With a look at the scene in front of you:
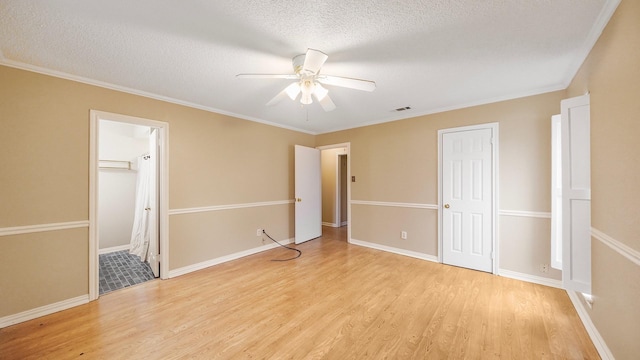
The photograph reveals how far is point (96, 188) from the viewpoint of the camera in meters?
2.54

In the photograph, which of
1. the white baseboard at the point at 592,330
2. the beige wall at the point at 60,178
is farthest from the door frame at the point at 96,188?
the white baseboard at the point at 592,330

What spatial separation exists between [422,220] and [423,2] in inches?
121

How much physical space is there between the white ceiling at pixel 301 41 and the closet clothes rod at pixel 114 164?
219cm

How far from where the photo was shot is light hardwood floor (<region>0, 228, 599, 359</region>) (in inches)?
67.5

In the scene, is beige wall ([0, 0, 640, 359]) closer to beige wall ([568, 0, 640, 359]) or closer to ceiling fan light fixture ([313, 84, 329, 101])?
beige wall ([568, 0, 640, 359])

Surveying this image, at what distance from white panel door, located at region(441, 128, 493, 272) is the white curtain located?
4492 millimetres

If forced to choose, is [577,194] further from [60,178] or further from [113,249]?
[113,249]

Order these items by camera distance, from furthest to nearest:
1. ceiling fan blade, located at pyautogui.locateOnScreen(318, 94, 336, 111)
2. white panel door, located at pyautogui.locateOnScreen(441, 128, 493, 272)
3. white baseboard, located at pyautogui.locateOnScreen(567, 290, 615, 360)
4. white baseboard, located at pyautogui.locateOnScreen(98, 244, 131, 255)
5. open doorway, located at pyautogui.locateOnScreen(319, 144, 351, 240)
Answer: open doorway, located at pyautogui.locateOnScreen(319, 144, 351, 240), white baseboard, located at pyautogui.locateOnScreen(98, 244, 131, 255), white panel door, located at pyautogui.locateOnScreen(441, 128, 493, 272), ceiling fan blade, located at pyautogui.locateOnScreen(318, 94, 336, 111), white baseboard, located at pyautogui.locateOnScreen(567, 290, 615, 360)

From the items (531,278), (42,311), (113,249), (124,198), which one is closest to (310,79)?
(42,311)

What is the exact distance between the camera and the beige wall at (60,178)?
209cm

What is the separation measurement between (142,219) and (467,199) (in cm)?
505

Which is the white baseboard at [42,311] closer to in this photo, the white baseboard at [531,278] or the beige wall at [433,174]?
the beige wall at [433,174]

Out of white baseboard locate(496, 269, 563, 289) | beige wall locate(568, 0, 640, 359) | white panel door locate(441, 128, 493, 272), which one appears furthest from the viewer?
white panel door locate(441, 128, 493, 272)

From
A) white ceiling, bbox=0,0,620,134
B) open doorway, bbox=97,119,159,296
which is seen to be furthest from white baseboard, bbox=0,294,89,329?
white ceiling, bbox=0,0,620,134
